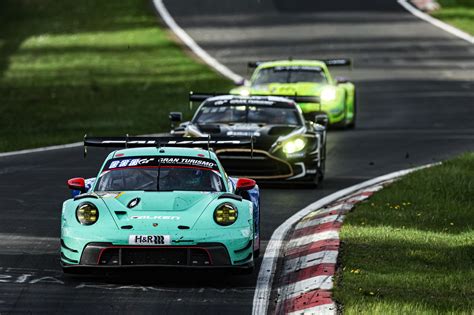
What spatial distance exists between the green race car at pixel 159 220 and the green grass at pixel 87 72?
11751 mm

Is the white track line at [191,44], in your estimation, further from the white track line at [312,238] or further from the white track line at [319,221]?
the white track line at [312,238]

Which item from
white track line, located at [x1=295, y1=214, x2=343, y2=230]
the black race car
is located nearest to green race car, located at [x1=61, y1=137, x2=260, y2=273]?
white track line, located at [x1=295, y1=214, x2=343, y2=230]

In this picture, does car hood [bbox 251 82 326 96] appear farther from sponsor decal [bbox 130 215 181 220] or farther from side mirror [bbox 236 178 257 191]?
sponsor decal [bbox 130 215 181 220]

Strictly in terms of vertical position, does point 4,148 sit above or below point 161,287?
below

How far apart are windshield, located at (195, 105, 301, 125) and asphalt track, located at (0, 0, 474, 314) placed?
1.07m

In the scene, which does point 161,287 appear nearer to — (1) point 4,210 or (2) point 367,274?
(2) point 367,274

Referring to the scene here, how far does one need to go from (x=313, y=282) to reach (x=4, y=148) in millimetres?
13439

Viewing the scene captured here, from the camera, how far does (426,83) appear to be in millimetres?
38281

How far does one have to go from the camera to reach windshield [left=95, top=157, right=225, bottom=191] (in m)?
12.8

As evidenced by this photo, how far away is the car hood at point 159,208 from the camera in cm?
1187

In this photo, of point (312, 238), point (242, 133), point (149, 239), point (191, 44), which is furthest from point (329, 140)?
point (191, 44)

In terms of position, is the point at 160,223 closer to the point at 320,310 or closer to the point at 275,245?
the point at 320,310

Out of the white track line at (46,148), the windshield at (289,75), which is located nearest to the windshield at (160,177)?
the white track line at (46,148)

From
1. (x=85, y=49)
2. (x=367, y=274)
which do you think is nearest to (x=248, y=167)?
(x=367, y=274)
